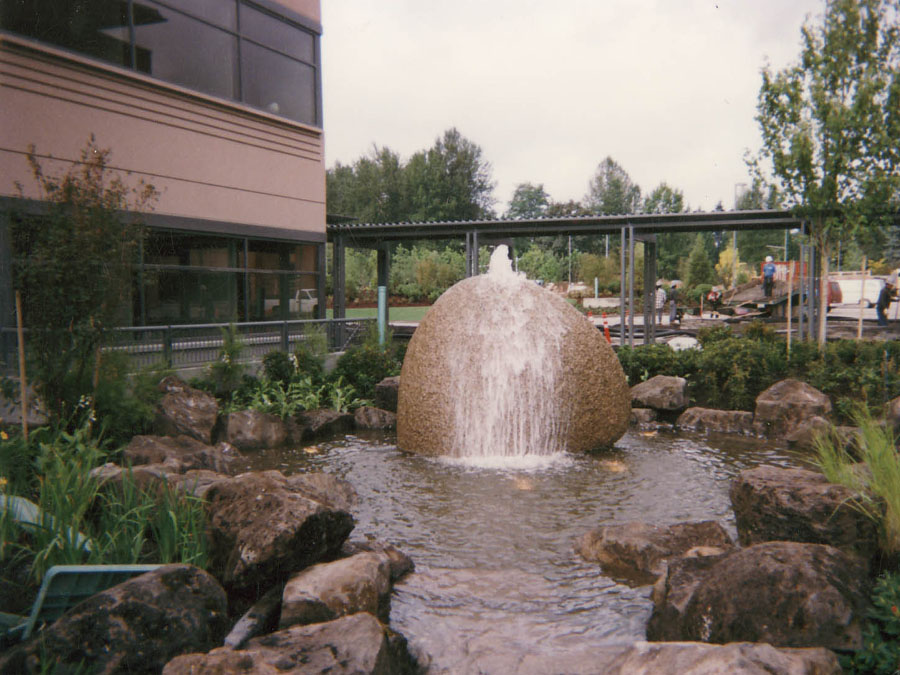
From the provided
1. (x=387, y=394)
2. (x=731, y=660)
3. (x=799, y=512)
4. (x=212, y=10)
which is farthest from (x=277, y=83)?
(x=731, y=660)

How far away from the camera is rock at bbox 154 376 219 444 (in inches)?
376

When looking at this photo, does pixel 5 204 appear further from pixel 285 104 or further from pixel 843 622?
Result: pixel 843 622

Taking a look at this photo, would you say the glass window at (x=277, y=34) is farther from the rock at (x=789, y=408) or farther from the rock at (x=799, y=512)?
the rock at (x=799, y=512)

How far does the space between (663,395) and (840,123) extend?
7144mm

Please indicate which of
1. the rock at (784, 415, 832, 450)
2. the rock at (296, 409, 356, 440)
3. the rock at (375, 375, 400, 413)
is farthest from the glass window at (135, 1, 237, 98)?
the rock at (784, 415, 832, 450)

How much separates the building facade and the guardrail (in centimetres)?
93

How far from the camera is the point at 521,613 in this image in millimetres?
4707

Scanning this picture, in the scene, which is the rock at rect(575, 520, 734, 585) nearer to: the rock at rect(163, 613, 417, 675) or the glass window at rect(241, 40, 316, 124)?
the rock at rect(163, 613, 417, 675)

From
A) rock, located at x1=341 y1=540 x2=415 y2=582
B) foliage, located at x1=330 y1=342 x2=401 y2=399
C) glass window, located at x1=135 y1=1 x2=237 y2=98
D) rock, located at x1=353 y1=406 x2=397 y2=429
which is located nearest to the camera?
rock, located at x1=341 y1=540 x2=415 y2=582

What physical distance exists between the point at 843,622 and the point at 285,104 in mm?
17196

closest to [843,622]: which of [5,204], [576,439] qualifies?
[576,439]

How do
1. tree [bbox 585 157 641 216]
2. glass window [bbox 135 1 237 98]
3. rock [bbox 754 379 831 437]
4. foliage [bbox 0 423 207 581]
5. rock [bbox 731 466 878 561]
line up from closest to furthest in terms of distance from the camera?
foliage [bbox 0 423 207 581] < rock [bbox 731 466 878 561] < rock [bbox 754 379 831 437] < glass window [bbox 135 1 237 98] < tree [bbox 585 157 641 216]

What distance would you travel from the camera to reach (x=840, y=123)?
13773 millimetres

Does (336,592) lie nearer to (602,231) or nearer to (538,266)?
(602,231)
